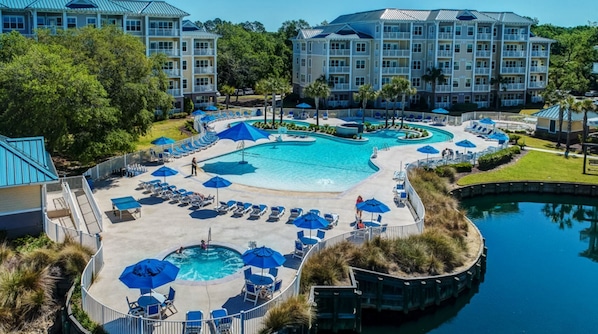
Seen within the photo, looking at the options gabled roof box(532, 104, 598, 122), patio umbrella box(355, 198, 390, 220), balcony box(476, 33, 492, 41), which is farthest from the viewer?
balcony box(476, 33, 492, 41)

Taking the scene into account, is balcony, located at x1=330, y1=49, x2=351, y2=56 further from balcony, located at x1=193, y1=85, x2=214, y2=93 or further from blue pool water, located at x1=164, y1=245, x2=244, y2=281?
blue pool water, located at x1=164, y1=245, x2=244, y2=281

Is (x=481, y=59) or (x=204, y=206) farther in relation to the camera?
(x=481, y=59)

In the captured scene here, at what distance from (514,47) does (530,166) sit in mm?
39122

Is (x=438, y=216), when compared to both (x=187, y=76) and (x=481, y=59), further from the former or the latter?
(x=481, y=59)

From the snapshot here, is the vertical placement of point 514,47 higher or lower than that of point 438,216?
higher

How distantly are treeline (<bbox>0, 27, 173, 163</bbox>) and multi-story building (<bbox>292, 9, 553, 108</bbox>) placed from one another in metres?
39.2

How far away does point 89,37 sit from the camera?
4034 centimetres

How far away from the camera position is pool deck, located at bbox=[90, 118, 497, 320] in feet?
70.1

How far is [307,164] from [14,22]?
119 feet

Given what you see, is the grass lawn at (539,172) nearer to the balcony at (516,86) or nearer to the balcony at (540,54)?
the balcony at (516,86)

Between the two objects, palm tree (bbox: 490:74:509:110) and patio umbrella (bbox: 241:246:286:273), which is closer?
patio umbrella (bbox: 241:246:286:273)

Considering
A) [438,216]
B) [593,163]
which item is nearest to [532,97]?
[593,163]

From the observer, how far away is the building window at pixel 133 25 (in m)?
65.2

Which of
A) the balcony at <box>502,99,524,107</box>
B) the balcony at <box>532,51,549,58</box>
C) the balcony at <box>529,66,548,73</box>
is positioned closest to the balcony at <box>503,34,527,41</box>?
the balcony at <box>532,51,549,58</box>
